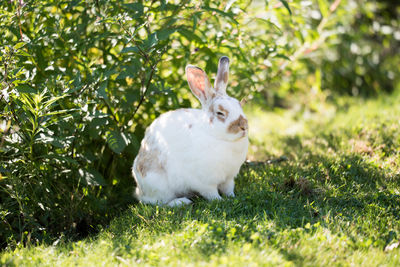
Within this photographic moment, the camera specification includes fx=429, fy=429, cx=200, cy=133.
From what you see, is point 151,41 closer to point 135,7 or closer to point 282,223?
point 135,7

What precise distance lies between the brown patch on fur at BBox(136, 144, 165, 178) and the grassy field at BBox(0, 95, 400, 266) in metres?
0.31

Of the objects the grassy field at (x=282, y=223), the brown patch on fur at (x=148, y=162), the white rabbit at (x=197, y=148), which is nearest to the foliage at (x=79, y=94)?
the brown patch on fur at (x=148, y=162)

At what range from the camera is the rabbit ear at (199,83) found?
3.15 m

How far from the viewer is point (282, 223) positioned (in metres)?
2.88

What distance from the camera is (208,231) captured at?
277cm

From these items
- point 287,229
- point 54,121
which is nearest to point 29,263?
point 54,121

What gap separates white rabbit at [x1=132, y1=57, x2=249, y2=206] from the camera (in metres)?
3.07

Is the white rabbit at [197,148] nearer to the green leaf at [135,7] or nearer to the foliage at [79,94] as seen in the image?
the foliage at [79,94]

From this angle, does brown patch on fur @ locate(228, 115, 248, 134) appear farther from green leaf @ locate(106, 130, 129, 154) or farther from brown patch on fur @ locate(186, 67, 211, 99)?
green leaf @ locate(106, 130, 129, 154)

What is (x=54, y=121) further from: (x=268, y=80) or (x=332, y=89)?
(x=332, y=89)

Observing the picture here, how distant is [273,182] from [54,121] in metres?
1.82

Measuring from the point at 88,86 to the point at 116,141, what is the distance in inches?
19.9

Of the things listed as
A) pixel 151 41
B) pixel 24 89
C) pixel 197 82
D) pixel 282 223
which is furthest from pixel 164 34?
pixel 282 223

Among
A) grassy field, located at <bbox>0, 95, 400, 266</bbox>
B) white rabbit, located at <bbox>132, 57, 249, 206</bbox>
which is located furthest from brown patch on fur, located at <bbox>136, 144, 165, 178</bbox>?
grassy field, located at <bbox>0, 95, 400, 266</bbox>
